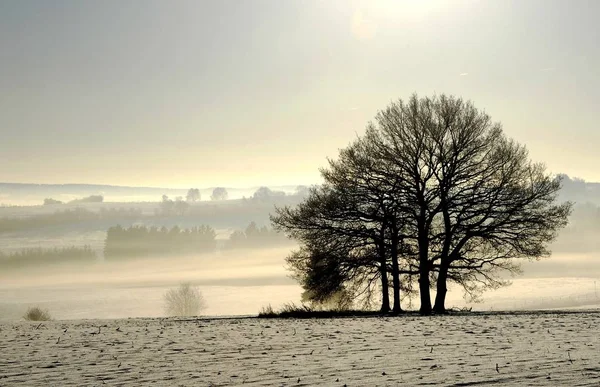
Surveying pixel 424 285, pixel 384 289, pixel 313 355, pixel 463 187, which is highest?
pixel 463 187

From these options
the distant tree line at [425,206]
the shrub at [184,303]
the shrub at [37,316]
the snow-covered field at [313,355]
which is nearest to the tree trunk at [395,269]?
the distant tree line at [425,206]

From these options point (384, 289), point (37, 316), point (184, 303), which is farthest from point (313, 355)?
point (184, 303)

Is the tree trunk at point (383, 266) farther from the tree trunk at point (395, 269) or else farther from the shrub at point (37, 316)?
the shrub at point (37, 316)

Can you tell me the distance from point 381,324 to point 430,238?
13.3m

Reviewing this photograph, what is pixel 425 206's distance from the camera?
34375 mm

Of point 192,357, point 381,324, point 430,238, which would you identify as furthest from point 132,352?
point 430,238

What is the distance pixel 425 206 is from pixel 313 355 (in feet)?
69.2

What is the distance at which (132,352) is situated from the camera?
51.9ft

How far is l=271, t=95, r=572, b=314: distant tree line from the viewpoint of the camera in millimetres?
33688

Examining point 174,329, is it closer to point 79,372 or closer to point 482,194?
point 79,372

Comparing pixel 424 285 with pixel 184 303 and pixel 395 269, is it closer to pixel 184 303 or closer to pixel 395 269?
pixel 395 269

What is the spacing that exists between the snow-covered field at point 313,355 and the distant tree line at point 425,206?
Answer: 12.4 m

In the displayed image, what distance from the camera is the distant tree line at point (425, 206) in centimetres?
3369

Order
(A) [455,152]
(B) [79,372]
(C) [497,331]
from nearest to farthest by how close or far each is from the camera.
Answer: (B) [79,372] < (C) [497,331] < (A) [455,152]
